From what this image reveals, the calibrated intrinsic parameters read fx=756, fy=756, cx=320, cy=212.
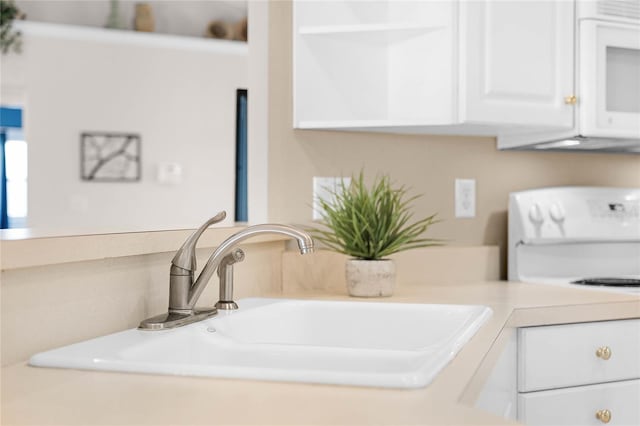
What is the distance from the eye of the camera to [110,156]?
5.37 m

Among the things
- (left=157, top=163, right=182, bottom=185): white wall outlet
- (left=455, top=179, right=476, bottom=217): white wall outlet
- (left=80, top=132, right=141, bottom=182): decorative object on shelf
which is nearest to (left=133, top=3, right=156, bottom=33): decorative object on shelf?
(left=80, top=132, right=141, bottom=182): decorative object on shelf

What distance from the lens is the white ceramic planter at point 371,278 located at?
1.93 metres

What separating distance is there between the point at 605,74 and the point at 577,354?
86cm

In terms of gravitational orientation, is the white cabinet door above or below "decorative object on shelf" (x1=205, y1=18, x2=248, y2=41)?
below

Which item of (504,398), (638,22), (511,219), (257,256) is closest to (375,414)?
(504,398)

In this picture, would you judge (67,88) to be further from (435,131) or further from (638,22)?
(638,22)

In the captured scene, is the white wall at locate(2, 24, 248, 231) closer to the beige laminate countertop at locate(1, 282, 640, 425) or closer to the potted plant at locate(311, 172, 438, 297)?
the potted plant at locate(311, 172, 438, 297)

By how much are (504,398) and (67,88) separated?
4.58 meters

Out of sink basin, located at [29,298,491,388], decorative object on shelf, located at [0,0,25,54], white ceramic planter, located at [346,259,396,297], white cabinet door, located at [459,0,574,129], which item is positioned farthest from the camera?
decorative object on shelf, located at [0,0,25,54]

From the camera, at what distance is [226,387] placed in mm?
928

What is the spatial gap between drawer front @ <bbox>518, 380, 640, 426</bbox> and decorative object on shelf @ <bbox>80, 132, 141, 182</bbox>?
4.16 m

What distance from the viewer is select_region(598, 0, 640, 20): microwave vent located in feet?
7.13

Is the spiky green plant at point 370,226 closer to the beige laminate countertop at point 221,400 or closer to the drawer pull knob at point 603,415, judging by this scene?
the drawer pull knob at point 603,415

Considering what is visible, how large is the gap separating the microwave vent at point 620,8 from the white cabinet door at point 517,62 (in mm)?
96
